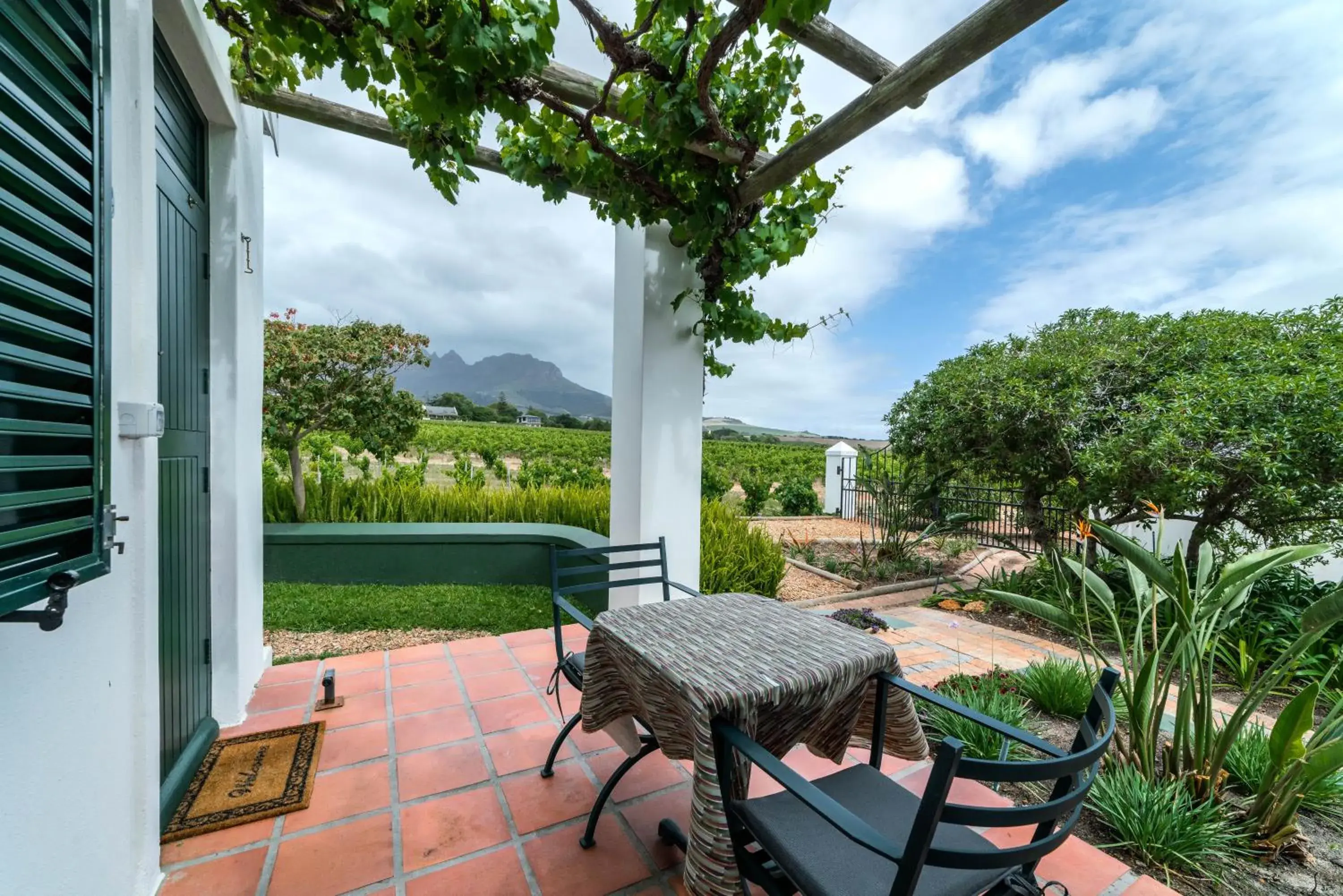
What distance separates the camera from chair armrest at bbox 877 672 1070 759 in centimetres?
122

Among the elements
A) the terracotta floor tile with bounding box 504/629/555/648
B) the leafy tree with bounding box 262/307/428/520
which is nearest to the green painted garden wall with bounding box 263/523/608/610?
the leafy tree with bounding box 262/307/428/520

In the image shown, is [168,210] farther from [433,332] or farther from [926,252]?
[926,252]

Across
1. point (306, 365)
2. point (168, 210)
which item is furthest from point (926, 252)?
point (168, 210)

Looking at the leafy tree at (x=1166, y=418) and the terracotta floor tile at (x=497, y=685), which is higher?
Answer: the leafy tree at (x=1166, y=418)

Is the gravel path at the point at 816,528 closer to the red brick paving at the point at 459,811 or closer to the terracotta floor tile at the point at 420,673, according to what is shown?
the terracotta floor tile at the point at 420,673

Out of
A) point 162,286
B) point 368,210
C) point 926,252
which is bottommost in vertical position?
point 162,286

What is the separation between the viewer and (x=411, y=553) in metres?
5.02

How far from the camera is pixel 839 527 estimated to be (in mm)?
9828

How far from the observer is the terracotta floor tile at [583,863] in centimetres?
161

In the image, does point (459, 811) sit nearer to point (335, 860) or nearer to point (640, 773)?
point (335, 860)

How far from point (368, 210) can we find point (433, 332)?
22.6ft

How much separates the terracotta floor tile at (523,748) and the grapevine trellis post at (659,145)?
3.16 ft

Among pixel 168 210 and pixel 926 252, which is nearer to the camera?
pixel 168 210

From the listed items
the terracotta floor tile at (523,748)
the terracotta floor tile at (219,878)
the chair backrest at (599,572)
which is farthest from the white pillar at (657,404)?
the terracotta floor tile at (219,878)
